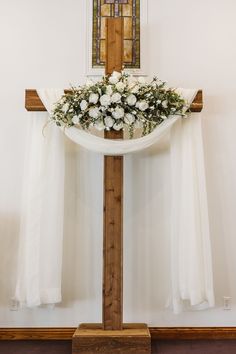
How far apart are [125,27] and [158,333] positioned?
2.59 meters

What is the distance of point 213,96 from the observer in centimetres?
301

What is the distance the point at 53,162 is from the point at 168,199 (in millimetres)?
993

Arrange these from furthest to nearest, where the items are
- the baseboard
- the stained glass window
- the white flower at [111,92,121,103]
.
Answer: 1. the stained glass window
2. the baseboard
3. the white flower at [111,92,121,103]

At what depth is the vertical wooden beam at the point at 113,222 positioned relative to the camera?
8.26 feet

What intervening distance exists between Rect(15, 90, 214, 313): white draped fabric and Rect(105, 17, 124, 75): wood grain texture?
47 cm

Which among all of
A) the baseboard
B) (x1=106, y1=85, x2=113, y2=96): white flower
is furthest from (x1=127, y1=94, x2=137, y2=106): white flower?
the baseboard

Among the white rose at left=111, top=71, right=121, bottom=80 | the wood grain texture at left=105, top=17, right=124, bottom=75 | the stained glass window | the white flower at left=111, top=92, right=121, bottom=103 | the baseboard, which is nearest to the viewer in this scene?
the white flower at left=111, top=92, right=121, bottom=103

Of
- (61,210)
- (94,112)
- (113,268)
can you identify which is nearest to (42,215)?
(61,210)

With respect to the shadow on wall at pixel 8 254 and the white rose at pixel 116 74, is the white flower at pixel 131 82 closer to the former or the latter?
the white rose at pixel 116 74

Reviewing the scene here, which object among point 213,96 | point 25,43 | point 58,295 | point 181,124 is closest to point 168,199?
point 181,124

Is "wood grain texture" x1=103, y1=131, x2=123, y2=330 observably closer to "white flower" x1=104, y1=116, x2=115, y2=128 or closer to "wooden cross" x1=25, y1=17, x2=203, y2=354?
"wooden cross" x1=25, y1=17, x2=203, y2=354

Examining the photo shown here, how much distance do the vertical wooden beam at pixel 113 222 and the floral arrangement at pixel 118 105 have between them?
0.18m

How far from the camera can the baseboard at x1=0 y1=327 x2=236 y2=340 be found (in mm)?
2783

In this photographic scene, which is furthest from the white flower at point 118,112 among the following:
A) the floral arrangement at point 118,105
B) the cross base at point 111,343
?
the cross base at point 111,343
